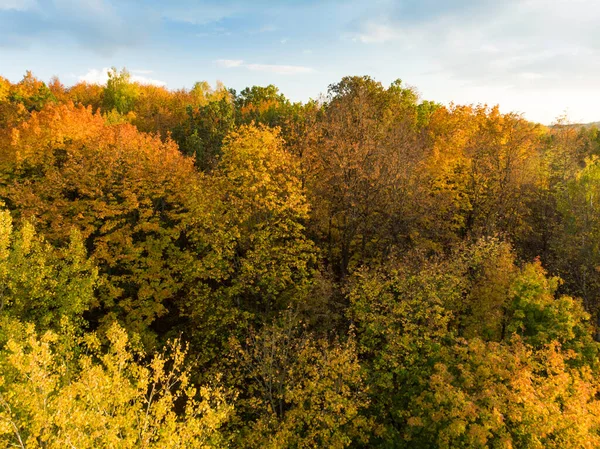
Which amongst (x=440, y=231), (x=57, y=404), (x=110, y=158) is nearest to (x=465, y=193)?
(x=440, y=231)

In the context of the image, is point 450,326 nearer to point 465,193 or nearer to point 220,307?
point 220,307

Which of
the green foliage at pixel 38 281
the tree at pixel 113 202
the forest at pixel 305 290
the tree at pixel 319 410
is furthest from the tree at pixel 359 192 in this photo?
the green foliage at pixel 38 281

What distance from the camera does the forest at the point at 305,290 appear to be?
15.3 meters

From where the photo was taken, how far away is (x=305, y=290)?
84.4 ft

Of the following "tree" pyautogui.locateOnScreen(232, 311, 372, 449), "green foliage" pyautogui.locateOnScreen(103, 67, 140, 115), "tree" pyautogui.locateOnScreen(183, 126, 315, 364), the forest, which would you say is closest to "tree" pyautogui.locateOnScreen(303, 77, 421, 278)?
the forest

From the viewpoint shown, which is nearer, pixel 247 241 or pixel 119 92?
pixel 247 241

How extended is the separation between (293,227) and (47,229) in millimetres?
19558

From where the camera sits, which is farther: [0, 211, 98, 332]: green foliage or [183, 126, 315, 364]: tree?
[183, 126, 315, 364]: tree

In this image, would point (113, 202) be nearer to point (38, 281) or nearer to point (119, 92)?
point (38, 281)

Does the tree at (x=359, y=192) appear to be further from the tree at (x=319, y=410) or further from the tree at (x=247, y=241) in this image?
the tree at (x=319, y=410)

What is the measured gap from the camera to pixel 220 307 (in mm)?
25453

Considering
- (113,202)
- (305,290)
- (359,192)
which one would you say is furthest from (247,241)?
(113,202)

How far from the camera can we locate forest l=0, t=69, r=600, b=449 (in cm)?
1526

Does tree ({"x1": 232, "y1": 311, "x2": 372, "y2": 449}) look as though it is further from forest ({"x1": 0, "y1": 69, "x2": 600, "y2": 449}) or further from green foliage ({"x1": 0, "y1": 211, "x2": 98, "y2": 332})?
green foliage ({"x1": 0, "y1": 211, "x2": 98, "y2": 332})
